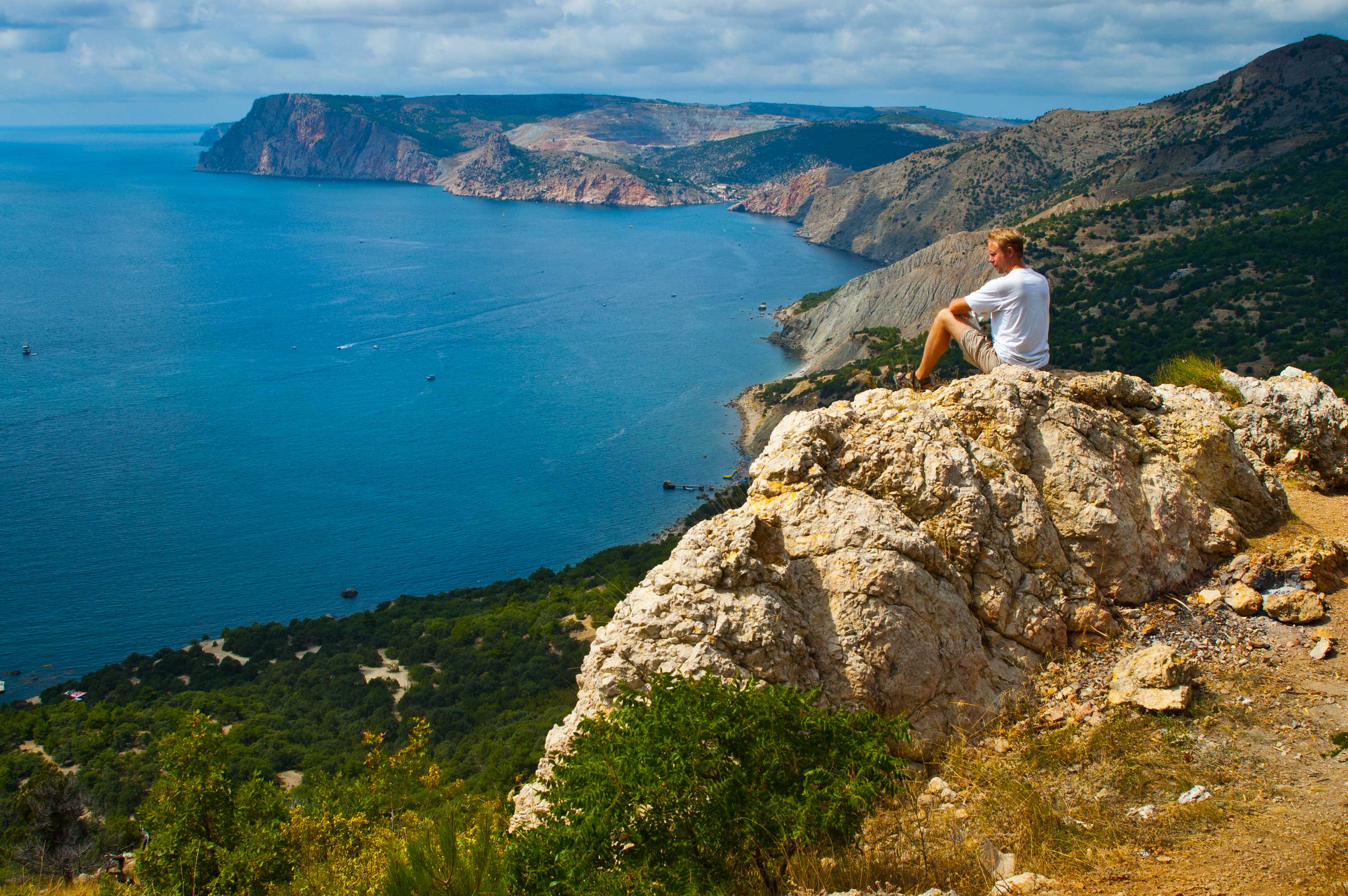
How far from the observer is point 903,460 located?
8.18 m

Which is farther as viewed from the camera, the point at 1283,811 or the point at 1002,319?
the point at 1002,319

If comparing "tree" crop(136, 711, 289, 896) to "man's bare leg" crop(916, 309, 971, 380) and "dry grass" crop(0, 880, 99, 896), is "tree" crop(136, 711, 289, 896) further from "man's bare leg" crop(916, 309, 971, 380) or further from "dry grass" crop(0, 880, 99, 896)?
"man's bare leg" crop(916, 309, 971, 380)

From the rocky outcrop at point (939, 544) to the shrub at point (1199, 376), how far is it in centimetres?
209

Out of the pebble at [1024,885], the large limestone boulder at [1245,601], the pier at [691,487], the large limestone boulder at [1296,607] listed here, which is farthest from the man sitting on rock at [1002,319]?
the pier at [691,487]

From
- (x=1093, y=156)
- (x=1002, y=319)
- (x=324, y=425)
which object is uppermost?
(x=1093, y=156)

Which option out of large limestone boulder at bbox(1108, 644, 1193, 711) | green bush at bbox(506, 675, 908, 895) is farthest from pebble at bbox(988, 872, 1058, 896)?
large limestone boulder at bbox(1108, 644, 1193, 711)

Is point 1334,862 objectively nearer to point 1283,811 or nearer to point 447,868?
point 1283,811

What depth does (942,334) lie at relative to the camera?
28.8ft

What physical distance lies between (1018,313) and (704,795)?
19.2ft

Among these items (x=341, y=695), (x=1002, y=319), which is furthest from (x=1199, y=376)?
(x=341, y=695)

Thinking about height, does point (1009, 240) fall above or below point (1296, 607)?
above

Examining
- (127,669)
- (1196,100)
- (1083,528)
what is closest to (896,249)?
(1196,100)

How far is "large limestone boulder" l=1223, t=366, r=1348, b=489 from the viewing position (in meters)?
10.7

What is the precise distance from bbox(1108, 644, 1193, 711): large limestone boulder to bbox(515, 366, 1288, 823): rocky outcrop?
0.62 m
